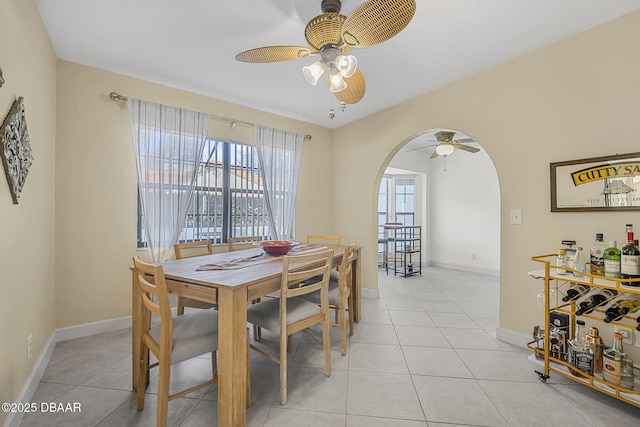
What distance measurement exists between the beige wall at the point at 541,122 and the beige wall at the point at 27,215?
3346mm

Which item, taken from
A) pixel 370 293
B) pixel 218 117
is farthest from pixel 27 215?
pixel 370 293

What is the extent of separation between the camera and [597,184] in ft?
6.57

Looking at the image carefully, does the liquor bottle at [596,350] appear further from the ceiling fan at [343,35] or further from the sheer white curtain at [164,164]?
the sheer white curtain at [164,164]

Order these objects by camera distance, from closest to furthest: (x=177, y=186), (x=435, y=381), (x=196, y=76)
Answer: (x=435, y=381)
(x=196, y=76)
(x=177, y=186)

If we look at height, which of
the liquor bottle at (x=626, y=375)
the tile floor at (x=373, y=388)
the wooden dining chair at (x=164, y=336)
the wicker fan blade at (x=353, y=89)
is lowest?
the tile floor at (x=373, y=388)

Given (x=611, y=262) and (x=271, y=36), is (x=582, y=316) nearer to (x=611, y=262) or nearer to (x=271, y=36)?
(x=611, y=262)

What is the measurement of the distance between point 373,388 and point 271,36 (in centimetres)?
269

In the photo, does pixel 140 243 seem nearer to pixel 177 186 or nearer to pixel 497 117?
pixel 177 186

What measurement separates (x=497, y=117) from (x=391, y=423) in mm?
2620

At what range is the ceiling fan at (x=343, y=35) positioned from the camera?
1.35 meters

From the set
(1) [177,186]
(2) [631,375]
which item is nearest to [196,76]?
(1) [177,186]

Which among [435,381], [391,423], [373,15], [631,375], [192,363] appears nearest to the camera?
[373,15]

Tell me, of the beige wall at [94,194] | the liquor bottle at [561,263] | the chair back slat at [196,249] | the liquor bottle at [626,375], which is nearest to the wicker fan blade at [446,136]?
the liquor bottle at [561,263]

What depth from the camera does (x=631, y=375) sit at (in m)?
1.65
